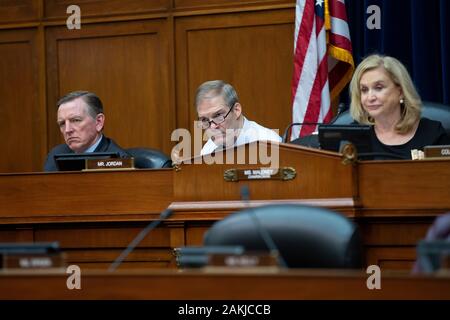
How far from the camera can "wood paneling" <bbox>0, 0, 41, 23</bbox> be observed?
6.93 metres

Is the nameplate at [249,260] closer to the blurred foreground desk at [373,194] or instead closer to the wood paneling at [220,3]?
the blurred foreground desk at [373,194]

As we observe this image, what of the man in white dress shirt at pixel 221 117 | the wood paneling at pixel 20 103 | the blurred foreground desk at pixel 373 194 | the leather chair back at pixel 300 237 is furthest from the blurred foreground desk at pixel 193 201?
the wood paneling at pixel 20 103

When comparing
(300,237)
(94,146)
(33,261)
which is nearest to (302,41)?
(94,146)

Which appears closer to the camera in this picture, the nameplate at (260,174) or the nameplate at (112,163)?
the nameplate at (260,174)

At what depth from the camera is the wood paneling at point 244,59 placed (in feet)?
21.1

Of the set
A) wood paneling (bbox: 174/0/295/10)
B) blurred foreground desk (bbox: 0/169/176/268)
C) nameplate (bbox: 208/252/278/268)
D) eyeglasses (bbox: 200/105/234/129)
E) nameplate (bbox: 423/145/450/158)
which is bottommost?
nameplate (bbox: 208/252/278/268)

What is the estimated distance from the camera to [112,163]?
4.35 meters

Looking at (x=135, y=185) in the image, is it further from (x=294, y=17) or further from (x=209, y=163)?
(x=294, y=17)

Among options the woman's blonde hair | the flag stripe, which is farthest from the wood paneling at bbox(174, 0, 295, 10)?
the woman's blonde hair

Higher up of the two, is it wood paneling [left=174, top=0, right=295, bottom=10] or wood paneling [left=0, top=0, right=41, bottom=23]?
wood paneling [left=0, top=0, right=41, bottom=23]

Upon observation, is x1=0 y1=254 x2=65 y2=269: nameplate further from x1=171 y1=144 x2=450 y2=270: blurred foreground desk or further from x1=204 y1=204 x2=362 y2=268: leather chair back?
x1=171 y1=144 x2=450 y2=270: blurred foreground desk

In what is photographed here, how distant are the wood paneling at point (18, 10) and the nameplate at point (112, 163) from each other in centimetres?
285

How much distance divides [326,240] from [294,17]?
3.92 meters

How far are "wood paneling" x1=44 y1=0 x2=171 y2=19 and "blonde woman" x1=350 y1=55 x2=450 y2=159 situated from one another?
2331 millimetres
